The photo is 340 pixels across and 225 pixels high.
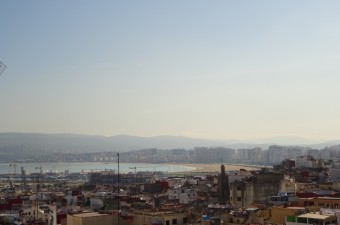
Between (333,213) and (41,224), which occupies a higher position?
(333,213)

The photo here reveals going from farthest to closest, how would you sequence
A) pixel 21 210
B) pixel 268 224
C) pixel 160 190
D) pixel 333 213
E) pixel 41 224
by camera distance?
pixel 160 190 < pixel 21 210 < pixel 41 224 < pixel 268 224 < pixel 333 213

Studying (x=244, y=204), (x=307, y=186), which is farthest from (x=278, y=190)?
(x=307, y=186)

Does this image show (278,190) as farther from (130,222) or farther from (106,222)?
(106,222)

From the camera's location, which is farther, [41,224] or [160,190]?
[160,190]

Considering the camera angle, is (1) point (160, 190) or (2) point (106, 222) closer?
(2) point (106, 222)

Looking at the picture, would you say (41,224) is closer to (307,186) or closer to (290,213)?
(290,213)

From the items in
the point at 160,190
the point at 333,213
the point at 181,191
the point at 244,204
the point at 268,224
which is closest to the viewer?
the point at 333,213

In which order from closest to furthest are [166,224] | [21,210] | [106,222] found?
[106,222], [166,224], [21,210]

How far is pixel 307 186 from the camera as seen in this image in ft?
135

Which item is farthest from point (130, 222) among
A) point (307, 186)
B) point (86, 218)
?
point (307, 186)

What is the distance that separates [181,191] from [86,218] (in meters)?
31.1

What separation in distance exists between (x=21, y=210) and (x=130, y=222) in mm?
17585

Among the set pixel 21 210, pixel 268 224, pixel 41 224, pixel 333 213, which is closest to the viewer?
pixel 333 213

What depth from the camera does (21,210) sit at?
39.9 meters
